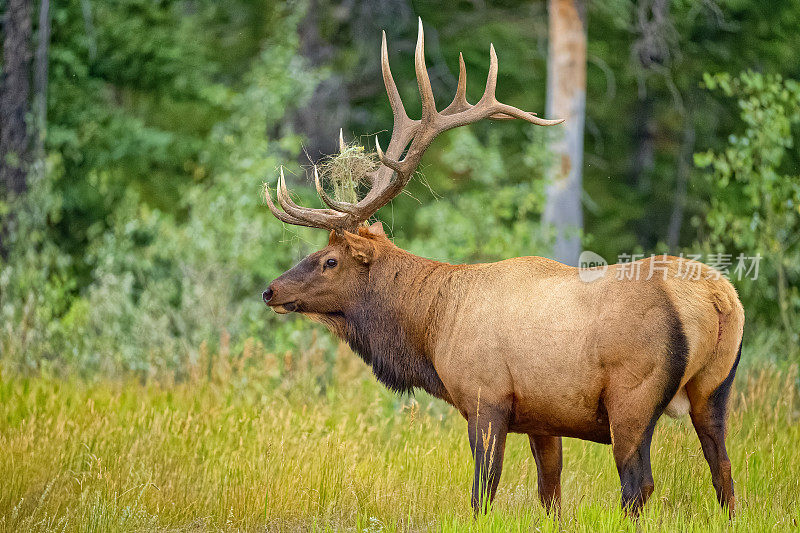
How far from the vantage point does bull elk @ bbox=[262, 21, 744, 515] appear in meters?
4.94

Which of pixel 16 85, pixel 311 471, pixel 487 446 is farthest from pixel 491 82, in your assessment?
pixel 16 85

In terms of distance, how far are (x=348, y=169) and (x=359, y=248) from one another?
2.48 feet

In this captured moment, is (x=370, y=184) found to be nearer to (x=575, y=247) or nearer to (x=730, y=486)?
(x=730, y=486)

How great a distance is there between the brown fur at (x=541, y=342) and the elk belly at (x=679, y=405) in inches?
0.7

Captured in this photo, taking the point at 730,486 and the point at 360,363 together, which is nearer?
the point at 730,486

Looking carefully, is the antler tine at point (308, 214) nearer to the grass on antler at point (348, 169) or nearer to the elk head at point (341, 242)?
the elk head at point (341, 242)

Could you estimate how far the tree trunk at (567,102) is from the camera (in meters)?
12.2

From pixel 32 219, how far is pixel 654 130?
41.7 ft

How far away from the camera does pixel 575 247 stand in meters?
12.3

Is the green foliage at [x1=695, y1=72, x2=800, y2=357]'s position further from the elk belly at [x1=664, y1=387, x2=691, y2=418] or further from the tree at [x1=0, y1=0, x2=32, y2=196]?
the tree at [x1=0, y1=0, x2=32, y2=196]

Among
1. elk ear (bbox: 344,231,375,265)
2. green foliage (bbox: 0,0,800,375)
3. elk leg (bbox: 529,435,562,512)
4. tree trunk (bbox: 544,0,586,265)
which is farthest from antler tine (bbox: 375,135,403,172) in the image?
tree trunk (bbox: 544,0,586,265)

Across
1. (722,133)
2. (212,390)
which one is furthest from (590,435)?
(722,133)

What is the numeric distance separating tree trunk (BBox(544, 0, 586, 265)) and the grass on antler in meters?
5.90

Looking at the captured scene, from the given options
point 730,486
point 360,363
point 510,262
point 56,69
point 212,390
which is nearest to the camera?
point 730,486
